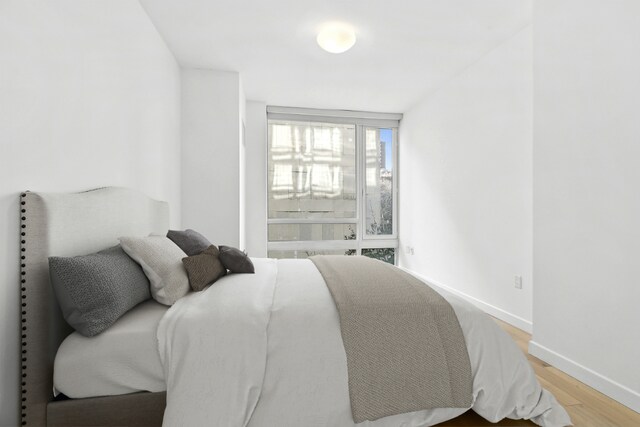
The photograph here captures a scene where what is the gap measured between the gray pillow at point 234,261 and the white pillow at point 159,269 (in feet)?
1.25

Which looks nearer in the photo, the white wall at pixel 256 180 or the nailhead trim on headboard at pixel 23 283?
the nailhead trim on headboard at pixel 23 283

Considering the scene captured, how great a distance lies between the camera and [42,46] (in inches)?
61.4

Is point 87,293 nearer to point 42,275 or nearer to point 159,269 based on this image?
point 42,275

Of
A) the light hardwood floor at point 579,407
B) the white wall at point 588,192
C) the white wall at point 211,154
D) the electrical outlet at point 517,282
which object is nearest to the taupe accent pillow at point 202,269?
the light hardwood floor at point 579,407

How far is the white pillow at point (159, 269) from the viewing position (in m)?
1.75

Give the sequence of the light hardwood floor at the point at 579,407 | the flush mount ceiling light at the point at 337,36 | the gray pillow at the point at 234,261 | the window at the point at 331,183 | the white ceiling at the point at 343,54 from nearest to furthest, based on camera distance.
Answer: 1. the light hardwood floor at the point at 579,407
2. the gray pillow at the point at 234,261
3. the white ceiling at the point at 343,54
4. the flush mount ceiling light at the point at 337,36
5. the window at the point at 331,183

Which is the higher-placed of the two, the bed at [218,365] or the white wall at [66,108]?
the white wall at [66,108]

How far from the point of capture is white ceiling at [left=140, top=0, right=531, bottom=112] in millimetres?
2771

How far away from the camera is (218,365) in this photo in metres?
1.40

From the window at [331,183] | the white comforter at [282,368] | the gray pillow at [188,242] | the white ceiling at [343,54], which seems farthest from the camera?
the window at [331,183]

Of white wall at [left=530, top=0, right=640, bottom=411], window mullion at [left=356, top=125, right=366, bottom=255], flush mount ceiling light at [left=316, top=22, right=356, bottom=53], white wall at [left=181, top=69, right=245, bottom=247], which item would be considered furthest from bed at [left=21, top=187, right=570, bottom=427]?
window mullion at [left=356, top=125, right=366, bottom=255]

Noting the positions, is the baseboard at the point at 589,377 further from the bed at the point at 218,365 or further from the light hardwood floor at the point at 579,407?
the bed at the point at 218,365

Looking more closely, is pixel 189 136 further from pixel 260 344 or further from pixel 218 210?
pixel 260 344

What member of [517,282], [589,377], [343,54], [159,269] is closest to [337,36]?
[343,54]
